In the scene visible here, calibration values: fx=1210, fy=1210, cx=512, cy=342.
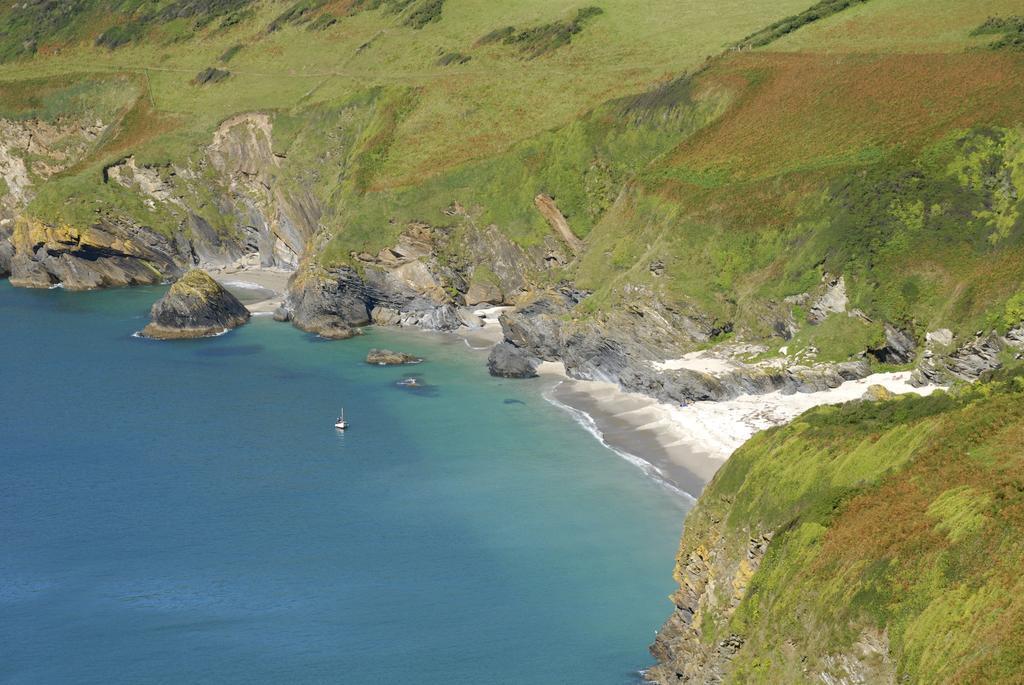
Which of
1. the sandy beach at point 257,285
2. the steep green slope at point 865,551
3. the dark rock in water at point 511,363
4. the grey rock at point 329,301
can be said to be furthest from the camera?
the sandy beach at point 257,285

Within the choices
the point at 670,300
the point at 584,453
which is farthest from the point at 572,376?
the point at 584,453

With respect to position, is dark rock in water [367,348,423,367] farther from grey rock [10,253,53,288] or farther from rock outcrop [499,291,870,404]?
grey rock [10,253,53,288]

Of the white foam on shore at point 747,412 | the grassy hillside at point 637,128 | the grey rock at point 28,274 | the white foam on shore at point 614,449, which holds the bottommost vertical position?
the white foam on shore at point 614,449

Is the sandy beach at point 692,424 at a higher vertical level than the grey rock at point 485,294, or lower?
lower

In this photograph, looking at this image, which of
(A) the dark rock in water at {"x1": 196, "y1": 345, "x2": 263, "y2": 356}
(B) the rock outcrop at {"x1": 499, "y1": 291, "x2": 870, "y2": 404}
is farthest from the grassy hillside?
(A) the dark rock in water at {"x1": 196, "y1": 345, "x2": 263, "y2": 356}

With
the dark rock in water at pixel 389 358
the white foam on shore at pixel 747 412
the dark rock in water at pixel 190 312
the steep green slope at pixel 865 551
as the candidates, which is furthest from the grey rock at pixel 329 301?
the steep green slope at pixel 865 551

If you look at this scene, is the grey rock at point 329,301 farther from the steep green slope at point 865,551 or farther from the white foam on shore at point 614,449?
the steep green slope at point 865,551

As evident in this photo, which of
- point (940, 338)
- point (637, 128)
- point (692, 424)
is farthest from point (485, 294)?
point (940, 338)
